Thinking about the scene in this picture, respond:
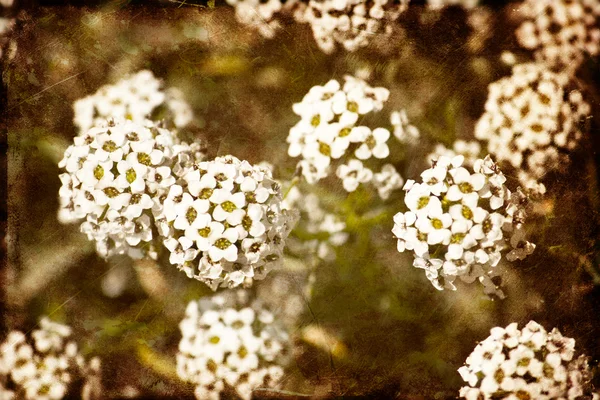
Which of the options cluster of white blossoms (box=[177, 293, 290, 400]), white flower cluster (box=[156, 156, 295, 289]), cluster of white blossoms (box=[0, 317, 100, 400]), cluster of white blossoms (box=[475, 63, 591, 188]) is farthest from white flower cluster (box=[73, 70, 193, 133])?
cluster of white blossoms (box=[475, 63, 591, 188])

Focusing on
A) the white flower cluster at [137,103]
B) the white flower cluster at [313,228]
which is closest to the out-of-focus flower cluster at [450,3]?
the white flower cluster at [313,228]

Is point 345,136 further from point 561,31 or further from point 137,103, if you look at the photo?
point 561,31

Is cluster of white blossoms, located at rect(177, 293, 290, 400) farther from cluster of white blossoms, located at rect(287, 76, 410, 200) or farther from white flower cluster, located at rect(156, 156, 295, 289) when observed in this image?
cluster of white blossoms, located at rect(287, 76, 410, 200)

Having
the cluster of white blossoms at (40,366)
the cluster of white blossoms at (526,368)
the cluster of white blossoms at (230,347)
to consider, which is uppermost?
the cluster of white blossoms at (526,368)

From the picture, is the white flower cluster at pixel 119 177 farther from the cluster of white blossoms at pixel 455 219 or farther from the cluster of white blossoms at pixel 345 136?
the cluster of white blossoms at pixel 455 219

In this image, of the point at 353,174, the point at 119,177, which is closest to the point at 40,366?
the point at 119,177

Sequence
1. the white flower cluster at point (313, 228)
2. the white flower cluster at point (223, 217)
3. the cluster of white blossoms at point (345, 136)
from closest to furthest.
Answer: the white flower cluster at point (223, 217), the cluster of white blossoms at point (345, 136), the white flower cluster at point (313, 228)
